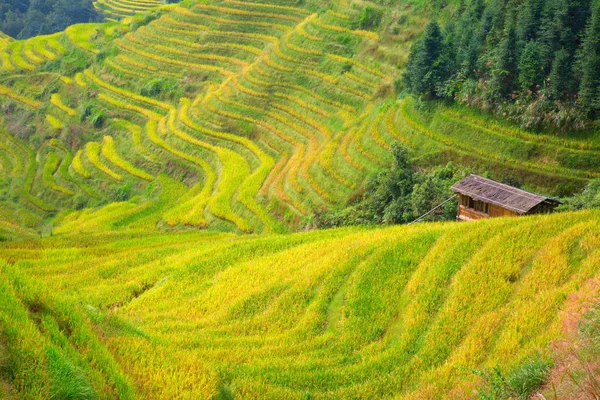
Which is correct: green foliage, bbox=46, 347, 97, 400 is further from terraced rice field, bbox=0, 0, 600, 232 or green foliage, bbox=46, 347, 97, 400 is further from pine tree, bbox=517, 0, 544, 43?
pine tree, bbox=517, 0, 544, 43

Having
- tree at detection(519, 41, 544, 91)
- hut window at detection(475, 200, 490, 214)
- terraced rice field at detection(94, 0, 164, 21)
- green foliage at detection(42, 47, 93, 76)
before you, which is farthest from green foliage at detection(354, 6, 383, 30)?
terraced rice field at detection(94, 0, 164, 21)

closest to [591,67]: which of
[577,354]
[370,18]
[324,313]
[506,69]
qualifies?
[506,69]

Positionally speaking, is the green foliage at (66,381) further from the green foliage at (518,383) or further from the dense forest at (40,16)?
the dense forest at (40,16)

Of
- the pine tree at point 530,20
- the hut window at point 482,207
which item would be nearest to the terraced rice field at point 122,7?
the pine tree at point 530,20

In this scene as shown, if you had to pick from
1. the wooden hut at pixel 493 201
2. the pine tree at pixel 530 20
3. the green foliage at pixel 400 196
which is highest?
the pine tree at pixel 530 20

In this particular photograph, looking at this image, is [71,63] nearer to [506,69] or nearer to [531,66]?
[506,69]

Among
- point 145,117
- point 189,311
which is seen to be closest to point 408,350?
point 189,311

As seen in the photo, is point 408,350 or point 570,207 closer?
point 408,350

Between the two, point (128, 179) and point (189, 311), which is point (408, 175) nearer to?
point (189, 311)
